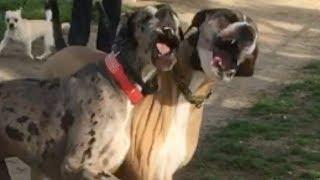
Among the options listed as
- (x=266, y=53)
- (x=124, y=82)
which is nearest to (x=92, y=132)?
(x=124, y=82)

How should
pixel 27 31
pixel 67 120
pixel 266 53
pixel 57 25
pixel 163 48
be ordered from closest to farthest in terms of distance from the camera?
pixel 163 48 → pixel 67 120 → pixel 57 25 → pixel 27 31 → pixel 266 53

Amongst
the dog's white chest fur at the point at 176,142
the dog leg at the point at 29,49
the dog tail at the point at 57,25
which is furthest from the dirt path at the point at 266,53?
the dog's white chest fur at the point at 176,142

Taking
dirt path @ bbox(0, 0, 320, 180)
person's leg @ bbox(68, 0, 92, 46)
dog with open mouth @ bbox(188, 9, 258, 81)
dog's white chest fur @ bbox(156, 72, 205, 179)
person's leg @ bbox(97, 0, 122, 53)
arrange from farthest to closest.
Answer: dirt path @ bbox(0, 0, 320, 180) → person's leg @ bbox(68, 0, 92, 46) → person's leg @ bbox(97, 0, 122, 53) → dog's white chest fur @ bbox(156, 72, 205, 179) → dog with open mouth @ bbox(188, 9, 258, 81)

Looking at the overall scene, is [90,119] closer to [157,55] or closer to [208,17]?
[157,55]

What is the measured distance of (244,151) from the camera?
6.26 m

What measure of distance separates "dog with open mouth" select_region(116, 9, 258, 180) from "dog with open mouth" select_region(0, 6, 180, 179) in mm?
126

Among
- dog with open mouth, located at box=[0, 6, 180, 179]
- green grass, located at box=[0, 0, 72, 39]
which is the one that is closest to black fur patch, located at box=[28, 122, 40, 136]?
dog with open mouth, located at box=[0, 6, 180, 179]

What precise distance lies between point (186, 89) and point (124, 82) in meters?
0.34

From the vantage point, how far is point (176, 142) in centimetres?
411

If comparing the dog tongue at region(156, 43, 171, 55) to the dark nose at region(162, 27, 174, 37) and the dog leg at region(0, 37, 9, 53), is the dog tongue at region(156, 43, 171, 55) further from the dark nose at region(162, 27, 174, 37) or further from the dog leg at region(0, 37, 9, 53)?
the dog leg at region(0, 37, 9, 53)

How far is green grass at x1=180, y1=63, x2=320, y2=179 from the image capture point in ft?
19.3

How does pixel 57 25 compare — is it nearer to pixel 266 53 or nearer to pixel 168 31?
pixel 168 31

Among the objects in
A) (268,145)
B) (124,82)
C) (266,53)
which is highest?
(124,82)

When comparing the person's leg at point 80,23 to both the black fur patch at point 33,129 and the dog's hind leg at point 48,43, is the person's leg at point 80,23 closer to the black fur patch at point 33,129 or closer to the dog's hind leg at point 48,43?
the dog's hind leg at point 48,43
